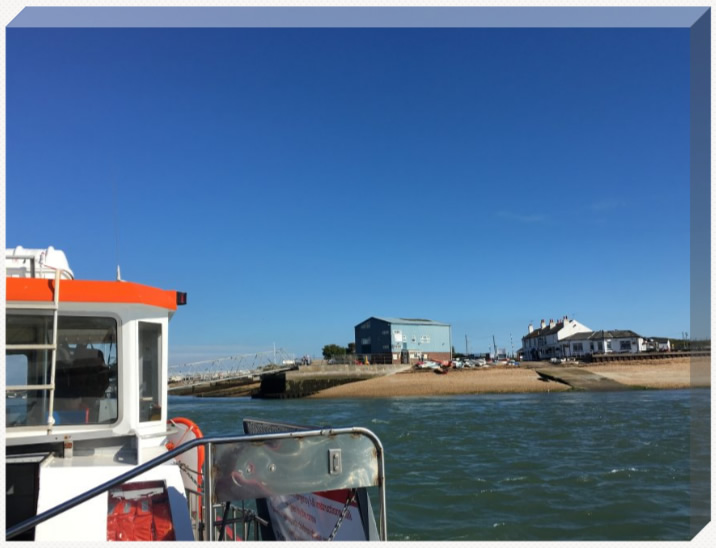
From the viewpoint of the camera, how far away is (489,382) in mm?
46375

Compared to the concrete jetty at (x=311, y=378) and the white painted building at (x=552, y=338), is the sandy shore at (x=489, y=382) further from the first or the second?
the white painted building at (x=552, y=338)

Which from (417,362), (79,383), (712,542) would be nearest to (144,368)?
(79,383)

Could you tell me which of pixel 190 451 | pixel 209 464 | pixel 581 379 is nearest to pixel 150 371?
pixel 190 451

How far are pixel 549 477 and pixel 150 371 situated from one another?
9508 mm

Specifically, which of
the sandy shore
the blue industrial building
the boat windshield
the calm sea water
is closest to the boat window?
the boat windshield

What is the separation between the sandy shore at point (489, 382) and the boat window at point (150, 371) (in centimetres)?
3998

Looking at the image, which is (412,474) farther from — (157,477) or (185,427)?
(157,477)

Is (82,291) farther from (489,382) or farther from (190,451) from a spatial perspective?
(489,382)

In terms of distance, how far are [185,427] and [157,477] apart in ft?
5.08

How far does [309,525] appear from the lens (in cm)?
448

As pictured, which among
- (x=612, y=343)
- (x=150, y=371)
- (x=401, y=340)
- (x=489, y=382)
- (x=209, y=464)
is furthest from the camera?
(x=612, y=343)

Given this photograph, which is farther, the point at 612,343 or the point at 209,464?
the point at 612,343

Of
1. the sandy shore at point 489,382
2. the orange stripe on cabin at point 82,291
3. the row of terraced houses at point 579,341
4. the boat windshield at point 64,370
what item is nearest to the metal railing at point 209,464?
the boat windshield at point 64,370

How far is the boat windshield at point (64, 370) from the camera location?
16.1 feet
